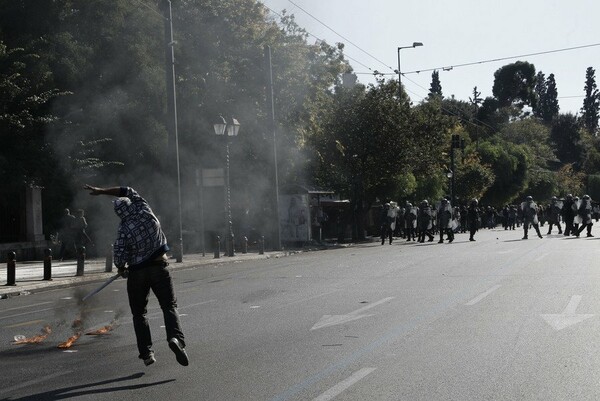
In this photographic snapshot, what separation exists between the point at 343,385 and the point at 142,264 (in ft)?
7.54

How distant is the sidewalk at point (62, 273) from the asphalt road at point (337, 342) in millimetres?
1234

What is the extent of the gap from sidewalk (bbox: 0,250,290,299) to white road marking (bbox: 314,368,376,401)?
1230 centimetres

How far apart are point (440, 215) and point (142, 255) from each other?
30703 mm

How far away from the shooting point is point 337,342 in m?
10.1

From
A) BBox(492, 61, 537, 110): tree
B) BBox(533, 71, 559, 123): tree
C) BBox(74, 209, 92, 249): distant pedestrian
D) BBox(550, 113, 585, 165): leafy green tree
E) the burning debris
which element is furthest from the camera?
BBox(533, 71, 559, 123): tree

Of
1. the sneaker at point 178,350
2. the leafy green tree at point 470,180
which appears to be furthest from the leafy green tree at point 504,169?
the sneaker at point 178,350

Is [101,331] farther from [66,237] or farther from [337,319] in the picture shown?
[66,237]

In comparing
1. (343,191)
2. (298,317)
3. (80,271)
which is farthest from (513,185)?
(298,317)

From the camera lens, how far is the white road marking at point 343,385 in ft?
23.5

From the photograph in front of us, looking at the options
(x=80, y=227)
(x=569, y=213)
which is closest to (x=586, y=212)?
(x=569, y=213)

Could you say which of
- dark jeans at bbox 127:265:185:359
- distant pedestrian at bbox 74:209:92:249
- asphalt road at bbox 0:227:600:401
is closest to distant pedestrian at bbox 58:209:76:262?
distant pedestrian at bbox 74:209:92:249

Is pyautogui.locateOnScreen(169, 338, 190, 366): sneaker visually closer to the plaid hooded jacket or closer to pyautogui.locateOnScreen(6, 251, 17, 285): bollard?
the plaid hooded jacket

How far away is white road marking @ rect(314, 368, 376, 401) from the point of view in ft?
23.5

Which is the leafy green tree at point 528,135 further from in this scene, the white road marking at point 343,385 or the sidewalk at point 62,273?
the white road marking at point 343,385
